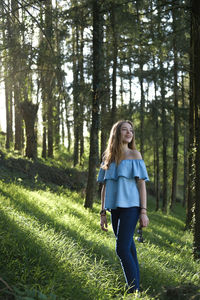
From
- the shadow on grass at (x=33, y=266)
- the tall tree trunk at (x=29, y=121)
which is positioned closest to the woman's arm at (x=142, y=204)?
the shadow on grass at (x=33, y=266)

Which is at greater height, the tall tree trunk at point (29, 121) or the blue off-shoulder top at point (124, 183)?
the tall tree trunk at point (29, 121)

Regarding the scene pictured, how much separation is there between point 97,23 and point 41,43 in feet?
9.52

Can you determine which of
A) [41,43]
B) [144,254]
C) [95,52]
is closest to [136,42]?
[95,52]

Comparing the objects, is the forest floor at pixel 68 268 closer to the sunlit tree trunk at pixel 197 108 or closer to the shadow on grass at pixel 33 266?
the shadow on grass at pixel 33 266

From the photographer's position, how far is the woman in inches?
138

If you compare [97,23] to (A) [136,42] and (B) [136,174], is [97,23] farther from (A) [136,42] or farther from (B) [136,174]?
(B) [136,174]

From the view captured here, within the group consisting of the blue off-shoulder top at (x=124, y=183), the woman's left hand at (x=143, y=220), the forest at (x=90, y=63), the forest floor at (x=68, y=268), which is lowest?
the forest floor at (x=68, y=268)

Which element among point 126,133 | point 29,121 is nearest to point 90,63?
point 29,121

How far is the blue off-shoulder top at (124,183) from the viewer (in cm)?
351

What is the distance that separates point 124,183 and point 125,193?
0.41ft

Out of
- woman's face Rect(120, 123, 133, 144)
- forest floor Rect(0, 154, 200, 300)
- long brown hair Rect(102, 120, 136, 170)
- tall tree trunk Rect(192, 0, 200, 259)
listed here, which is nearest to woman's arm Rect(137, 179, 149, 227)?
long brown hair Rect(102, 120, 136, 170)

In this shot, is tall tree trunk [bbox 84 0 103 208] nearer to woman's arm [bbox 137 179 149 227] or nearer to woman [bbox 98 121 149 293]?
woman [bbox 98 121 149 293]

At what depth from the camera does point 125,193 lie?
11.6 ft

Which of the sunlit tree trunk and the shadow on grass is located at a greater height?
the sunlit tree trunk
